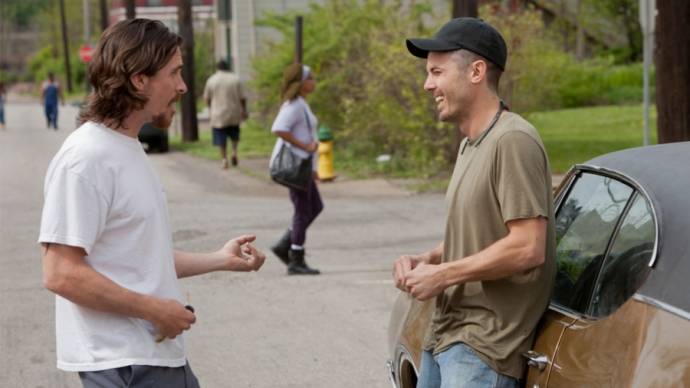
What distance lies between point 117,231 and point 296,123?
7166 millimetres

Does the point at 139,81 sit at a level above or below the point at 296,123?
above

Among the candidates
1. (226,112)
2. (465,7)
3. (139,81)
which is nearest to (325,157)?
(465,7)

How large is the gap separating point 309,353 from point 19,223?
25.0 ft

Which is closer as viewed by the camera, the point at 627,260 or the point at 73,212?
the point at 73,212

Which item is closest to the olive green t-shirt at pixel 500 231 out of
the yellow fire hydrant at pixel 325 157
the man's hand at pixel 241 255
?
the man's hand at pixel 241 255

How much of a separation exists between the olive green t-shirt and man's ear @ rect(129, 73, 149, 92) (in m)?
1.06

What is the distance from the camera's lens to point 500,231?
3.81m

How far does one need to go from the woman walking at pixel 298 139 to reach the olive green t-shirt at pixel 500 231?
262 inches

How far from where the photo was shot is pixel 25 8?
15900 cm

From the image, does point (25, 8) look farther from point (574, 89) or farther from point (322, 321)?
point (322, 321)

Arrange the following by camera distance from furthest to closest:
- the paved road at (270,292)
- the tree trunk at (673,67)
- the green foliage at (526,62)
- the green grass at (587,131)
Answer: the green grass at (587,131), the green foliage at (526,62), the tree trunk at (673,67), the paved road at (270,292)

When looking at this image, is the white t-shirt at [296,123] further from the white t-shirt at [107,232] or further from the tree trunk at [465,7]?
the tree trunk at [465,7]

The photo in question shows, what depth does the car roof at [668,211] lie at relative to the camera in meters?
3.19

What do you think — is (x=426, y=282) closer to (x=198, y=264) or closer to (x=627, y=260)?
(x=627, y=260)
